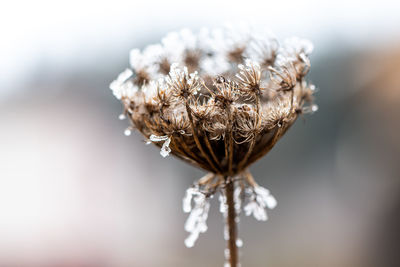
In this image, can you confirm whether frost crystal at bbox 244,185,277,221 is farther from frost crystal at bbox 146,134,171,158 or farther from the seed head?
frost crystal at bbox 146,134,171,158

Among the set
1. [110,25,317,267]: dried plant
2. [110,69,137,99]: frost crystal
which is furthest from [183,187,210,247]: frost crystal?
[110,69,137,99]: frost crystal

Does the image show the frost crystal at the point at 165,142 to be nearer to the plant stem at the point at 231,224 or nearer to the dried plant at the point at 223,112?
the dried plant at the point at 223,112

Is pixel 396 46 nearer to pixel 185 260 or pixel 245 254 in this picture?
→ pixel 245 254

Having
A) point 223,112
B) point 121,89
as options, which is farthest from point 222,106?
point 121,89

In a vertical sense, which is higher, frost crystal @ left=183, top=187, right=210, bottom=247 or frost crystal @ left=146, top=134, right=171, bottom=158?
frost crystal @ left=146, top=134, right=171, bottom=158

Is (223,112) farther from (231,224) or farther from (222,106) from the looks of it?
(231,224)

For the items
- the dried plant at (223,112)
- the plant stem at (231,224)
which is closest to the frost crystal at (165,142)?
the dried plant at (223,112)

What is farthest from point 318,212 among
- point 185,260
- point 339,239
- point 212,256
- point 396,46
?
point 396,46
